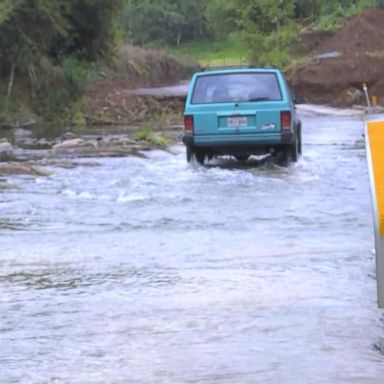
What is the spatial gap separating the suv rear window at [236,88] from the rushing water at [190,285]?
3.01m

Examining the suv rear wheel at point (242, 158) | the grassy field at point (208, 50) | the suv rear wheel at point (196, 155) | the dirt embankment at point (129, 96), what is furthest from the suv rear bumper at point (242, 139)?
the grassy field at point (208, 50)

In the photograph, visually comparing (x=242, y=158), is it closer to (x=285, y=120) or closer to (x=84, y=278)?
(x=285, y=120)

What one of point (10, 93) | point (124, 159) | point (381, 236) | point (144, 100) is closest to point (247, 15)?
point (144, 100)

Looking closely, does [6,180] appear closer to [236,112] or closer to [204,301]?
[236,112]

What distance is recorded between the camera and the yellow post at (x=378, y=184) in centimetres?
575

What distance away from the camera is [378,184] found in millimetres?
5867

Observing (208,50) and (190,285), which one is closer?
(190,285)

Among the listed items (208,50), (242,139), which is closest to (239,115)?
(242,139)

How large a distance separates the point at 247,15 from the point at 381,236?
65.9 m

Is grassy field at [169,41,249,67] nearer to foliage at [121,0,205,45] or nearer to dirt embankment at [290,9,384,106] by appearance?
foliage at [121,0,205,45]

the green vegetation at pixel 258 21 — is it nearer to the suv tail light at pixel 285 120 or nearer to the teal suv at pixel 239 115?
the teal suv at pixel 239 115

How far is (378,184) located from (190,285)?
102 inches

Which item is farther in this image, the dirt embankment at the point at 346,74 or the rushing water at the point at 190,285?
the dirt embankment at the point at 346,74

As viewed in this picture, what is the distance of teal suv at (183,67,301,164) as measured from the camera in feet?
57.1
